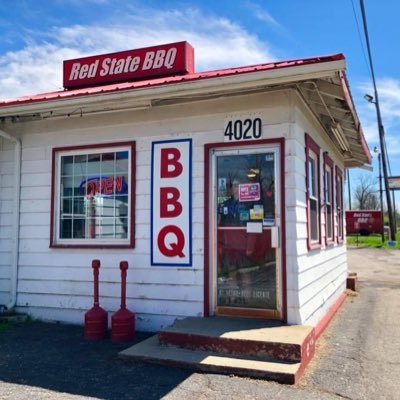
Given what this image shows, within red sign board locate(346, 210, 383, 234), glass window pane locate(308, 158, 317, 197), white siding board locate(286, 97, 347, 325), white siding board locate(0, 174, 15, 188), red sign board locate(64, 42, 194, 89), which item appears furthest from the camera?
red sign board locate(346, 210, 383, 234)

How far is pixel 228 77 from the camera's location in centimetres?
550

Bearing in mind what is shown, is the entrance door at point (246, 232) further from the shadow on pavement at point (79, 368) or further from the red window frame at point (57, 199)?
the shadow on pavement at point (79, 368)

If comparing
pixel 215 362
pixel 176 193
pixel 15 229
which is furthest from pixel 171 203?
pixel 15 229

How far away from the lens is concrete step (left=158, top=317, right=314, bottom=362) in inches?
191

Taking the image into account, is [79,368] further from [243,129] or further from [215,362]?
[243,129]

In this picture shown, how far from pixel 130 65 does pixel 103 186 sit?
258 centimetres

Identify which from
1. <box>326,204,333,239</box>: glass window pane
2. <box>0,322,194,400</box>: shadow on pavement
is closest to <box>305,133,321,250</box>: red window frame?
<box>326,204,333,239</box>: glass window pane

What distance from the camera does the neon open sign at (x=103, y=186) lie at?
6.98 m

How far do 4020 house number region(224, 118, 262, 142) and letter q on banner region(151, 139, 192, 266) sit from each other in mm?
581

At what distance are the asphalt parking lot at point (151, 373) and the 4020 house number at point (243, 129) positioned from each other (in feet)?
9.26

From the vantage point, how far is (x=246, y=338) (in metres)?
5.02

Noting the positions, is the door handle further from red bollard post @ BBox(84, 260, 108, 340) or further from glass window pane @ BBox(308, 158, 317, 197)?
red bollard post @ BBox(84, 260, 108, 340)

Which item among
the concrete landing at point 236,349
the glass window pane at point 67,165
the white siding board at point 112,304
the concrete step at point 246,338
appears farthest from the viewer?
the glass window pane at point 67,165

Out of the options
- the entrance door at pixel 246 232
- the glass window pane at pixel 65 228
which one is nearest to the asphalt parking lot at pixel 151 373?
the entrance door at pixel 246 232
